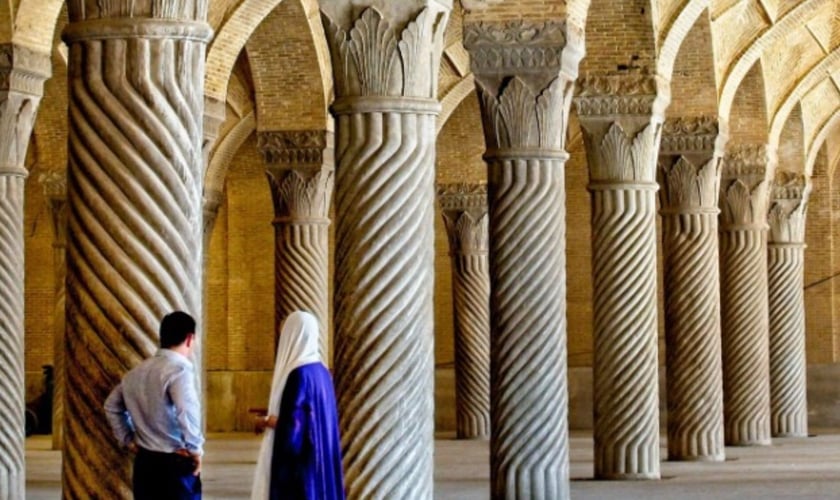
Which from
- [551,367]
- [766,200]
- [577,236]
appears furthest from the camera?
[577,236]

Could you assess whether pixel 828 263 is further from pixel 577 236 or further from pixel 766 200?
pixel 766 200

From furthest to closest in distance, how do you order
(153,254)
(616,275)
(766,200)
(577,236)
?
1. (577,236)
2. (766,200)
3. (616,275)
4. (153,254)

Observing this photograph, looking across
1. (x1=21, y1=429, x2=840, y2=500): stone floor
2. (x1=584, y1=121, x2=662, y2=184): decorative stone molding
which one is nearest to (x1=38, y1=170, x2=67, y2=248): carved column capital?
(x1=21, y1=429, x2=840, y2=500): stone floor

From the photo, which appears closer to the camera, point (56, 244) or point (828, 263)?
point (56, 244)

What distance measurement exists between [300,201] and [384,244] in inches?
325

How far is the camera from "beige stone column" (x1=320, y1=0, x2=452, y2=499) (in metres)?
9.32

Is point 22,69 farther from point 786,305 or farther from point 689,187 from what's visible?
point 786,305

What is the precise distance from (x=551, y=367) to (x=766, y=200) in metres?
9.39

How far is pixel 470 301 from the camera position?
23000 millimetres

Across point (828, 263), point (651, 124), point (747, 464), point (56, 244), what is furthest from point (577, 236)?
point (651, 124)

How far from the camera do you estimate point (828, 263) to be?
2856cm

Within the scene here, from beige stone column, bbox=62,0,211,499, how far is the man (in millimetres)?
410

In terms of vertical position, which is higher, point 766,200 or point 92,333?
point 766,200

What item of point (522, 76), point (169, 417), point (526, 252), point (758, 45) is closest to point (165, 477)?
point (169, 417)
